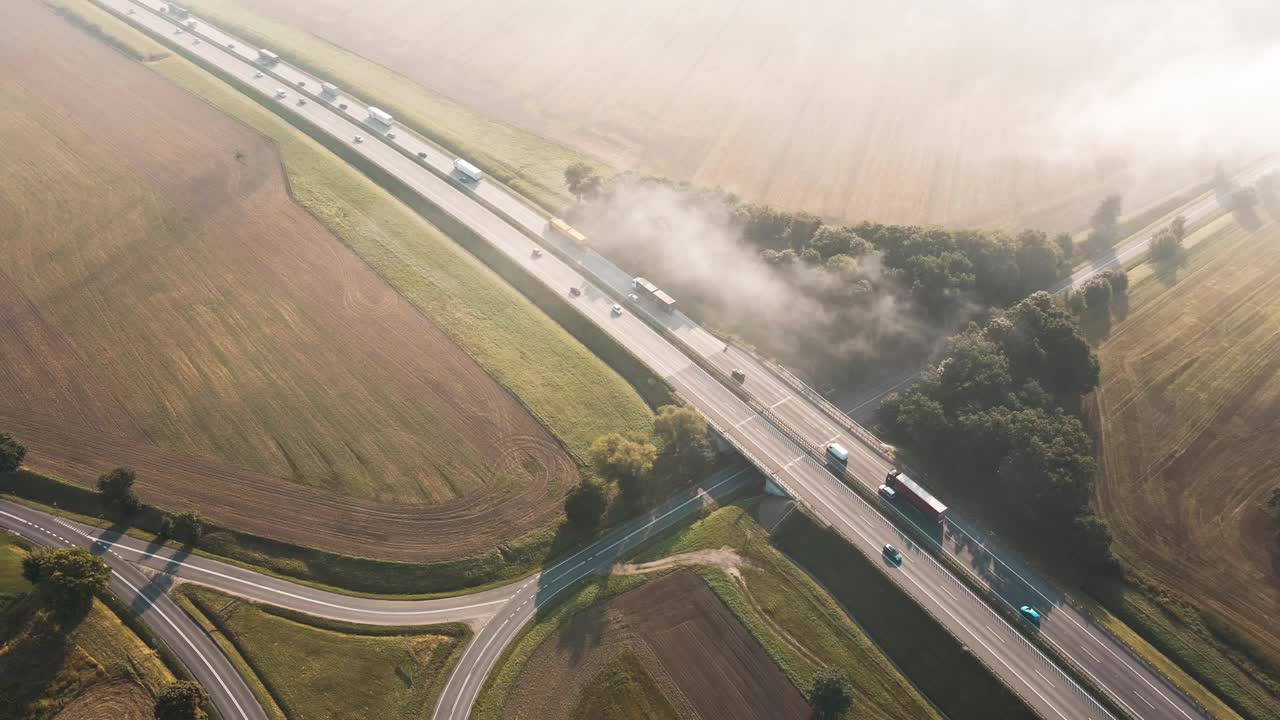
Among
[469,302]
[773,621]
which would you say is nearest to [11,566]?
[469,302]

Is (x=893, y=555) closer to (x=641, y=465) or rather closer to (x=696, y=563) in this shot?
(x=696, y=563)

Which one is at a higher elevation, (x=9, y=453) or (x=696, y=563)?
(x=9, y=453)

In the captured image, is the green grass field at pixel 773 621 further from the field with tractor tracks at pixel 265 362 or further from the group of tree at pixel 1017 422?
the group of tree at pixel 1017 422

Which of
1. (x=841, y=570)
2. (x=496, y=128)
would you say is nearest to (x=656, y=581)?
(x=841, y=570)

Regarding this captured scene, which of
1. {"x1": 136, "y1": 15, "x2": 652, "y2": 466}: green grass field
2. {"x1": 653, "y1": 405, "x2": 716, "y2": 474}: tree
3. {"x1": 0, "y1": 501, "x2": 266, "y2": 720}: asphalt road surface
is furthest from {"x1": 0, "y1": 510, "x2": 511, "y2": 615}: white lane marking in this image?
{"x1": 653, "y1": 405, "x2": 716, "y2": 474}: tree

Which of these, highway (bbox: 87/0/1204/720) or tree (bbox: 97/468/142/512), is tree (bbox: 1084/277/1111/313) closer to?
highway (bbox: 87/0/1204/720)

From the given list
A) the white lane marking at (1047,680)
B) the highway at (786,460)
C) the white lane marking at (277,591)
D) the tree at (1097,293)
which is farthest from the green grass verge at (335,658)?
the tree at (1097,293)
